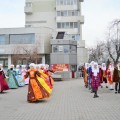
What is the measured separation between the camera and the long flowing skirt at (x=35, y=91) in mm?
15734

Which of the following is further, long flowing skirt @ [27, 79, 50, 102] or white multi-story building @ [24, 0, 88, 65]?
white multi-story building @ [24, 0, 88, 65]

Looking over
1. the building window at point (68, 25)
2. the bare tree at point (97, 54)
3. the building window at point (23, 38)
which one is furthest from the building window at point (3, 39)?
the bare tree at point (97, 54)

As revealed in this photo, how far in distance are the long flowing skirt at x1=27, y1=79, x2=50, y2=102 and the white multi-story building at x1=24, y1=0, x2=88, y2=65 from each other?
57.5 meters

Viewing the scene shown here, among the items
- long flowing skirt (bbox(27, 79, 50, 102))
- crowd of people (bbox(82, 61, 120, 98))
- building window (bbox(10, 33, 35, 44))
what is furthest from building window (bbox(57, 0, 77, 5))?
long flowing skirt (bbox(27, 79, 50, 102))

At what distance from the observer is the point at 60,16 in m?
79.7

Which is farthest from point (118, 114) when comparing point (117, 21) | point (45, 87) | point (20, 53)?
point (20, 53)

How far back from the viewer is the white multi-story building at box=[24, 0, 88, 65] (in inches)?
3042

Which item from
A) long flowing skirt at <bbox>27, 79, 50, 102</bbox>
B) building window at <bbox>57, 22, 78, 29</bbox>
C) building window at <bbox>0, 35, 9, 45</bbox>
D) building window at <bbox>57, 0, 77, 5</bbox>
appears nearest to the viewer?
long flowing skirt at <bbox>27, 79, 50, 102</bbox>

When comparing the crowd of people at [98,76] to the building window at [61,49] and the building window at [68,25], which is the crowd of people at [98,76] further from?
the building window at [68,25]

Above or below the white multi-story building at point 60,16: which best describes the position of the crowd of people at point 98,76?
below

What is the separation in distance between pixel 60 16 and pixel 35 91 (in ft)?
213

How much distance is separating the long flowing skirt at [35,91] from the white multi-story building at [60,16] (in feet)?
189

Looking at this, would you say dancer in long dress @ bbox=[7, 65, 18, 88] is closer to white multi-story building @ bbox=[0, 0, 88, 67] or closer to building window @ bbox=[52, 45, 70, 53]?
Result: building window @ bbox=[52, 45, 70, 53]

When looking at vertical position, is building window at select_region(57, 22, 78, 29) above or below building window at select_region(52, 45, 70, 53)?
above
